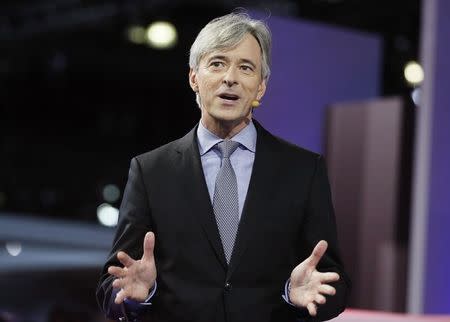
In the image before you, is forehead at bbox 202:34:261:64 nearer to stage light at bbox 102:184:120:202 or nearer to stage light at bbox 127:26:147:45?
stage light at bbox 127:26:147:45

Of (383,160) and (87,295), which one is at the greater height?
(383,160)

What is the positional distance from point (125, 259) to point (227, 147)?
357 millimetres

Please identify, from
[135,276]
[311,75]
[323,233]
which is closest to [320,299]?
[323,233]

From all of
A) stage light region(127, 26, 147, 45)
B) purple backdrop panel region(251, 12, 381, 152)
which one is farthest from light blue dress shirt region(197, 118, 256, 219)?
stage light region(127, 26, 147, 45)

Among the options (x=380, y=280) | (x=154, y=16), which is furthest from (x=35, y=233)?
(x=380, y=280)

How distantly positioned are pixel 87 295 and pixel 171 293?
13.1 feet

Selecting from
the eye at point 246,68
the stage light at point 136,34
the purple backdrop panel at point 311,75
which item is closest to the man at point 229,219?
the eye at point 246,68

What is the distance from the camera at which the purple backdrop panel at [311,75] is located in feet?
16.8

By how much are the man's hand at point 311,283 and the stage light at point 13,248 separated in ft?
20.6

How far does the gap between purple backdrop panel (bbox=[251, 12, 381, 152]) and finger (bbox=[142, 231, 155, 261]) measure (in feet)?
9.86

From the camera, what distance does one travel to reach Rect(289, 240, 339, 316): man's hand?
188 cm

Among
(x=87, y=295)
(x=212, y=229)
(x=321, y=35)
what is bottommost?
(x=87, y=295)

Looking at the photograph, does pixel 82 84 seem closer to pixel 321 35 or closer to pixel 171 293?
pixel 321 35

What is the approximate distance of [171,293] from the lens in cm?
197
